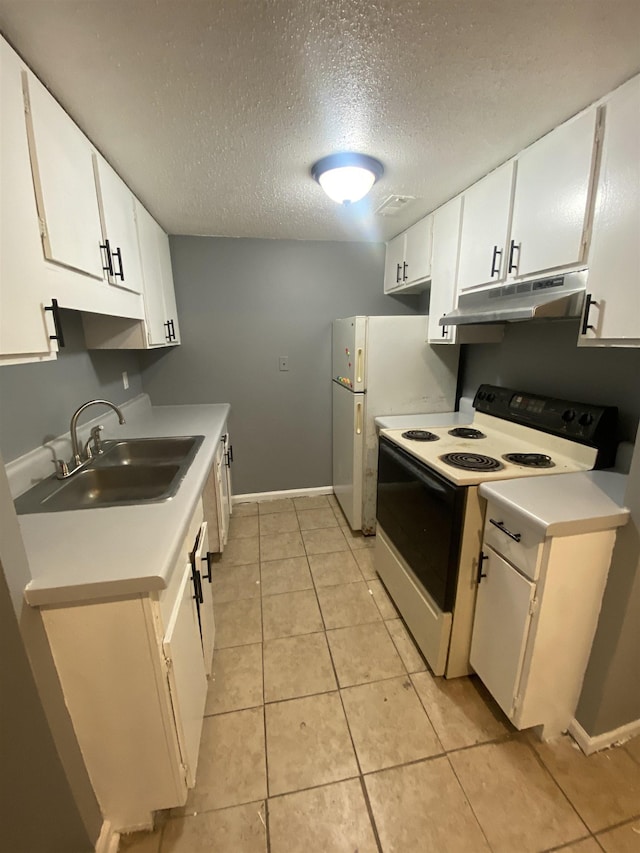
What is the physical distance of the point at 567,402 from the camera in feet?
5.38

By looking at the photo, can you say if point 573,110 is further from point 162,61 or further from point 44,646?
point 44,646

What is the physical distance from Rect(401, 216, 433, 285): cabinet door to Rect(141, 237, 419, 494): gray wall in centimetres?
45

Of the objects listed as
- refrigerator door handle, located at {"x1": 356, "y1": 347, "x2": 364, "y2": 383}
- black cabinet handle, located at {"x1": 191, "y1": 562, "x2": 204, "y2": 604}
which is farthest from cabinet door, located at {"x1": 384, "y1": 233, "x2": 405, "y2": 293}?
black cabinet handle, located at {"x1": 191, "y1": 562, "x2": 204, "y2": 604}

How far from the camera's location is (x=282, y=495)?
10.8 ft

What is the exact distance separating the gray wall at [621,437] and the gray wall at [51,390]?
208cm

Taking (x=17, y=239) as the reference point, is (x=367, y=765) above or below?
below

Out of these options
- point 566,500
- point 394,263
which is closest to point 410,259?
point 394,263

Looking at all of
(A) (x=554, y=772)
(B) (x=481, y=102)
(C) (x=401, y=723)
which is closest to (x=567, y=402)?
(B) (x=481, y=102)

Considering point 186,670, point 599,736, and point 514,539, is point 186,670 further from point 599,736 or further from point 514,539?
point 599,736

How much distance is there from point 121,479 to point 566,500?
1796 millimetres

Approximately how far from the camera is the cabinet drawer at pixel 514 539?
1153mm

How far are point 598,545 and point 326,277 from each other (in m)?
2.54

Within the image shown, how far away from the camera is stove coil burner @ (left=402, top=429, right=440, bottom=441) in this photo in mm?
1903

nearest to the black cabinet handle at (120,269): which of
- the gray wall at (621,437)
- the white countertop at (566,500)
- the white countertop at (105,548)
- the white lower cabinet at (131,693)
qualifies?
the white countertop at (105,548)
